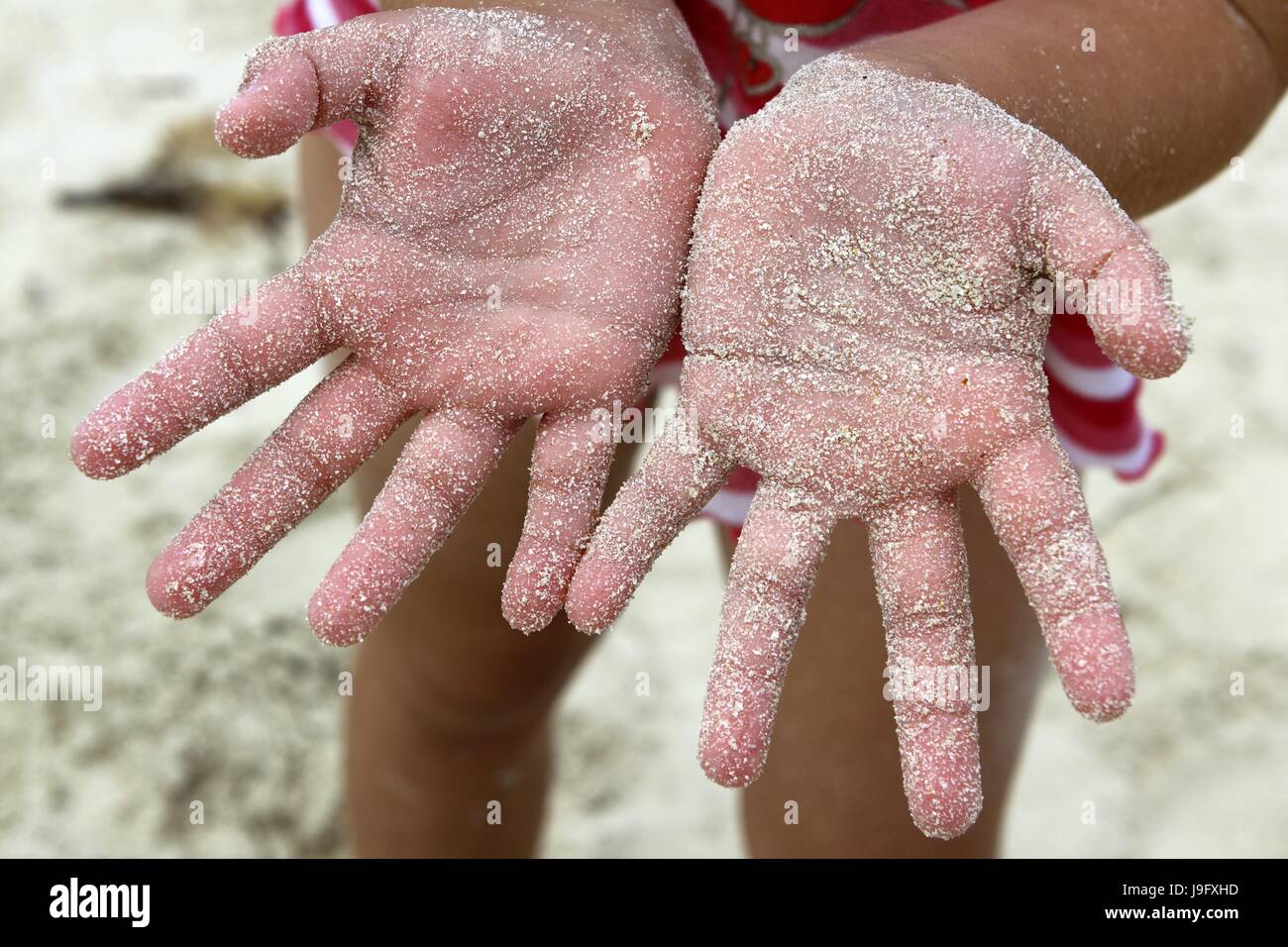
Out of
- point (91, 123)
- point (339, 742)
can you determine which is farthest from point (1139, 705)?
point (91, 123)

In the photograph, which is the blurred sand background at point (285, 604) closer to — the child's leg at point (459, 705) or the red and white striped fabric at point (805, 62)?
the child's leg at point (459, 705)

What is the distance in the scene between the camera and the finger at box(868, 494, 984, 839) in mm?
775

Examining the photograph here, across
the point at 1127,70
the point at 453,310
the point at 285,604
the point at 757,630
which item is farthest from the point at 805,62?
the point at 285,604

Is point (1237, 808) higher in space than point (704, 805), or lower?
higher

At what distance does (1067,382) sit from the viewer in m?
1.06

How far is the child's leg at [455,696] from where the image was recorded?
112 centimetres

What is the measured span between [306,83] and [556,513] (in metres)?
0.33

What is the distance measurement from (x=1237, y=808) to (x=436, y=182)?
141 centimetres

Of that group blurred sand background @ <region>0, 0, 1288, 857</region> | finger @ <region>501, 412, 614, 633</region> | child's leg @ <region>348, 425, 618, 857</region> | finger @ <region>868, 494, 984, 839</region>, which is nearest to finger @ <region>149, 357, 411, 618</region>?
finger @ <region>501, 412, 614, 633</region>

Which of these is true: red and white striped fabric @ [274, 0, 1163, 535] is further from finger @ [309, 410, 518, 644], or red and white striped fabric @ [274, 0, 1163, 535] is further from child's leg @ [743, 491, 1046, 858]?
finger @ [309, 410, 518, 644]

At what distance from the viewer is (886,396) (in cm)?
80

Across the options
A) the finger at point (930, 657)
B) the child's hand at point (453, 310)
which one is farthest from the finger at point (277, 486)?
the finger at point (930, 657)

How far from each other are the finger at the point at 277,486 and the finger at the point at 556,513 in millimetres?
115

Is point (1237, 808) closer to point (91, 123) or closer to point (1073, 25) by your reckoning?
point (1073, 25)
